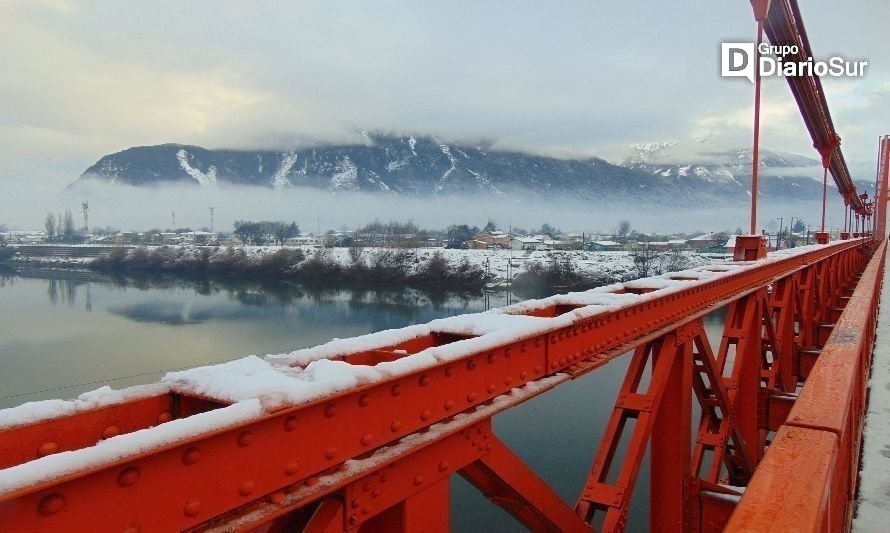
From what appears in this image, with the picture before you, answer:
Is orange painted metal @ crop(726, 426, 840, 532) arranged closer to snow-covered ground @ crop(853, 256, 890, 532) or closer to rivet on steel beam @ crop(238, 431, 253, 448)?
rivet on steel beam @ crop(238, 431, 253, 448)

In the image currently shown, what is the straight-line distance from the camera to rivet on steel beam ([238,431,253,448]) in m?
1.60

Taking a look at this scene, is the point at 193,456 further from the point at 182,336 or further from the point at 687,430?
the point at 182,336

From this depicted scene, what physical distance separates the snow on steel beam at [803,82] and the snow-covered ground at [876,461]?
1279 cm

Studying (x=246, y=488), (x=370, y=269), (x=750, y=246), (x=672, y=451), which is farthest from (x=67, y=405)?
(x=370, y=269)

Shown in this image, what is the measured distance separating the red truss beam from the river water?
33.5 feet

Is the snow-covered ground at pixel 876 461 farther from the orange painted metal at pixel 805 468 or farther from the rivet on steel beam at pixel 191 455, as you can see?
Result: the rivet on steel beam at pixel 191 455

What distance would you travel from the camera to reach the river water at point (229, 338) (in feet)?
52.1

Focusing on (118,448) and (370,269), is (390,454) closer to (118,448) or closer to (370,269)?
(118,448)

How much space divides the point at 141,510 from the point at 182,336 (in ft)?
106

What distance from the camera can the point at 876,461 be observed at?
3.51 meters

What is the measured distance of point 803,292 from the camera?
1196cm

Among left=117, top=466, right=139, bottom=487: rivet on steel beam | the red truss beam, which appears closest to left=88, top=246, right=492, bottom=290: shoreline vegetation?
the red truss beam

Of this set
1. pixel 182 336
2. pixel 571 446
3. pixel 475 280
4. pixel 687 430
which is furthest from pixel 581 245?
pixel 687 430

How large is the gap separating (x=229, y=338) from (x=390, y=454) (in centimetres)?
3055
